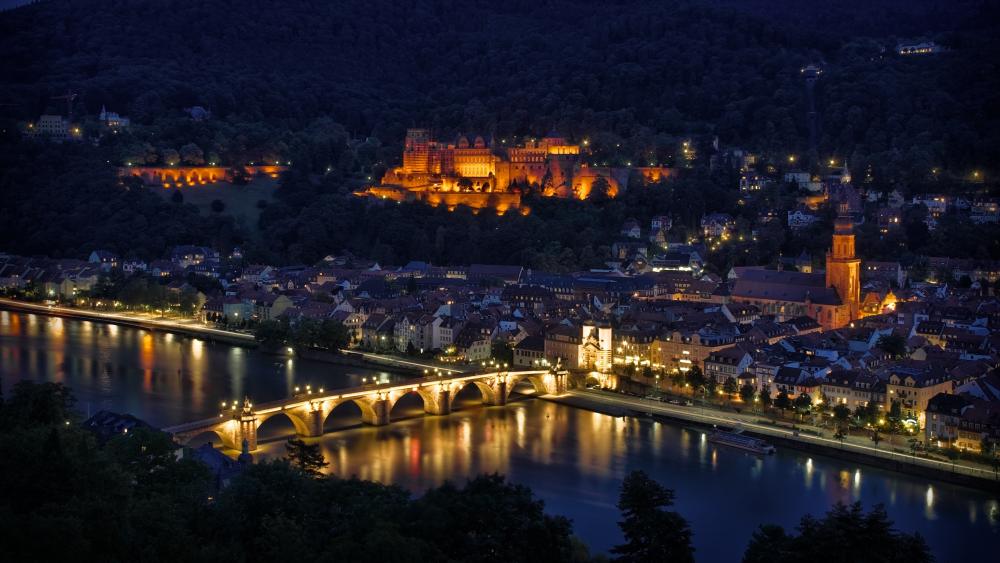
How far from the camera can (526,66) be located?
2293 inches

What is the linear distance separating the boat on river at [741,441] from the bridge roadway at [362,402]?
14.2ft

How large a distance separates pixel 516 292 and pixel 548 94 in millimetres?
21820

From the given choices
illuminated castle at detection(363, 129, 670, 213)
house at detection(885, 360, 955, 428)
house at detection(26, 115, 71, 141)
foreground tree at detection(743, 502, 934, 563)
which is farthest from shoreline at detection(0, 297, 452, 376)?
foreground tree at detection(743, 502, 934, 563)

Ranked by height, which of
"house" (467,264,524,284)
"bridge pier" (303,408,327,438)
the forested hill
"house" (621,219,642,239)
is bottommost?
"bridge pier" (303,408,327,438)

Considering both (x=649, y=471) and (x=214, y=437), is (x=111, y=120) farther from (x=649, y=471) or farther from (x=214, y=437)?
(x=649, y=471)

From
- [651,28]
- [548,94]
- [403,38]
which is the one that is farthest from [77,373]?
[403,38]

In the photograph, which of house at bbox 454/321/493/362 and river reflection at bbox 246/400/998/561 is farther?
house at bbox 454/321/493/362

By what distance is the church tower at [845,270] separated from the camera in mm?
27047

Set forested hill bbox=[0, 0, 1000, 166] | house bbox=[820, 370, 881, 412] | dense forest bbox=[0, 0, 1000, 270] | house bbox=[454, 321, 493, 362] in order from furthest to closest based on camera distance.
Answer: forested hill bbox=[0, 0, 1000, 166], dense forest bbox=[0, 0, 1000, 270], house bbox=[454, 321, 493, 362], house bbox=[820, 370, 881, 412]

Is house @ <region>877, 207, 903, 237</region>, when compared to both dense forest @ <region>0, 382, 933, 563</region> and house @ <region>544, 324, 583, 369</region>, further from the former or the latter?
dense forest @ <region>0, 382, 933, 563</region>

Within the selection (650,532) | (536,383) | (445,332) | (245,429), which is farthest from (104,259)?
(650,532)

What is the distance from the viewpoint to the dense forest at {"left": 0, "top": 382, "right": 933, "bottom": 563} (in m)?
8.76

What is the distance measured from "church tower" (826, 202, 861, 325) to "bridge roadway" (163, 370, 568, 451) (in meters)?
8.42

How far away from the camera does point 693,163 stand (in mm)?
42125
